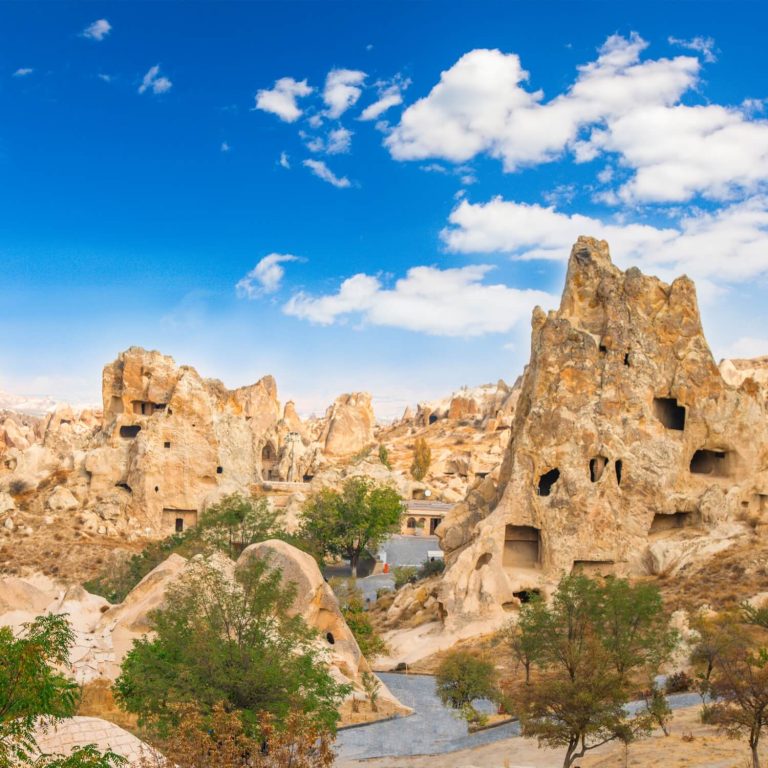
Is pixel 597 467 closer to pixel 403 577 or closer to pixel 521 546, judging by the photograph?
pixel 521 546

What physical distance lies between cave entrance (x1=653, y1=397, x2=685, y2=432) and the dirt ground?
1774 centimetres

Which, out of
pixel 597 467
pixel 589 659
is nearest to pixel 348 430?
pixel 597 467

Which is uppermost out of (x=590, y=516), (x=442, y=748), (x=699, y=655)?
(x=590, y=516)

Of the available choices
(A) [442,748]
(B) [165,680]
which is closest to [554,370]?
(A) [442,748]

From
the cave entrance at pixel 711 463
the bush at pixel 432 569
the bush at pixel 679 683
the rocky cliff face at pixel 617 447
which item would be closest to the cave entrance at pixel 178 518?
the bush at pixel 432 569

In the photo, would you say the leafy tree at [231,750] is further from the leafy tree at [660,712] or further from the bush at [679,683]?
the bush at [679,683]

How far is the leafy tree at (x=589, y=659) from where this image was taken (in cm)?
1338

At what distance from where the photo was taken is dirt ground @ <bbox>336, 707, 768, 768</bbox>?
14344 millimetres

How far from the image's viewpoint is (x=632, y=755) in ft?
49.7

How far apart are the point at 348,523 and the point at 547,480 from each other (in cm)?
1324

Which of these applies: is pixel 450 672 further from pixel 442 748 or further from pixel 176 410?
pixel 176 410

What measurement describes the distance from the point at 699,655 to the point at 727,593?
8380 millimetres

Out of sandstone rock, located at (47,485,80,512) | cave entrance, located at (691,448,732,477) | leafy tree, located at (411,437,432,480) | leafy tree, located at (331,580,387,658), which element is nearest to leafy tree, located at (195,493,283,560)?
leafy tree, located at (331,580,387,658)

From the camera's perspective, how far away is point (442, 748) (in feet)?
58.6
